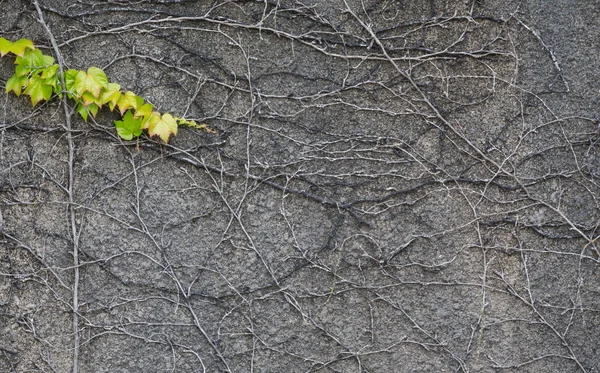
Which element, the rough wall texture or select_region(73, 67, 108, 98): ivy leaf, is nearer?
select_region(73, 67, 108, 98): ivy leaf

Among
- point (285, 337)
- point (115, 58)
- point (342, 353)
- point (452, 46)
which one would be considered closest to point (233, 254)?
point (285, 337)

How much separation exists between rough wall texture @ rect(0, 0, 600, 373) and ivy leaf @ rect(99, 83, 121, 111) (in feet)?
0.22

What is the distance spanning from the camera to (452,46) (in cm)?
295

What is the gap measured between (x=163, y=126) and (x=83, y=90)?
38 centimetres

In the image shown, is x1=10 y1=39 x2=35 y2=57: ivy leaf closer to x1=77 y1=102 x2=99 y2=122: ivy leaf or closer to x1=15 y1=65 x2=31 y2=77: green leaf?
x1=15 y1=65 x2=31 y2=77: green leaf

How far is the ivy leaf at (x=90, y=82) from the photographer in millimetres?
2818

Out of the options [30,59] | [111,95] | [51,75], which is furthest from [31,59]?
[111,95]

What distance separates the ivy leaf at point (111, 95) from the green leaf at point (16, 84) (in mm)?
346

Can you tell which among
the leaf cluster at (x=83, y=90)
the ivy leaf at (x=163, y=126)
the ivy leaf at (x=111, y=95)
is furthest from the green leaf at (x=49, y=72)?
the ivy leaf at (x=163, y=126)

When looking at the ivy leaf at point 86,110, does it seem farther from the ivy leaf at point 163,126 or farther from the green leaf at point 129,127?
the ivy leaf at point 163,126

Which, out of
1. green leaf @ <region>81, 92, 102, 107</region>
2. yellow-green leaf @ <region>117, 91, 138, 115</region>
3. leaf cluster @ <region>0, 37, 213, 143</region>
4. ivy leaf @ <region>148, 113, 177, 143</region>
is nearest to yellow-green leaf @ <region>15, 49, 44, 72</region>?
leaf cluster @ <region>0, 37, 213, 143</region>

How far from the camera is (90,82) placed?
2824 millimetres

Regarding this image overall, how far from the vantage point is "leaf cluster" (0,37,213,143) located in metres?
2.83

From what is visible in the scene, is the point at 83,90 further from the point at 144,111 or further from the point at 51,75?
the point at 144,111
